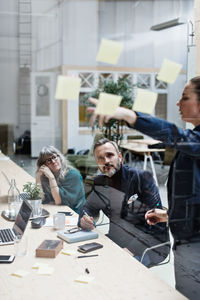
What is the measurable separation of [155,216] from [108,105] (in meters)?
0.76

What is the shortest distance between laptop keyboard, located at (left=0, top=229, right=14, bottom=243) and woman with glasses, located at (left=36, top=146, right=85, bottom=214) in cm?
73

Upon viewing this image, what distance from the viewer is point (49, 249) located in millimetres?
2131

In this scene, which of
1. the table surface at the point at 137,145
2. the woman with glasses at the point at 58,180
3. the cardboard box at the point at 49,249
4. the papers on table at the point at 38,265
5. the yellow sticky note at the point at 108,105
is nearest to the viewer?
the papers on table at the point at 38,265

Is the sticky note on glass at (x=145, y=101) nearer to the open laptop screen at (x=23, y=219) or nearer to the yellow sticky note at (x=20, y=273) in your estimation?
the open laptop screen at (x=23, y=219)

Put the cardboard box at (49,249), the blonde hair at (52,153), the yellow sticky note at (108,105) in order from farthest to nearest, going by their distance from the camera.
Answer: the blonde hair at (52,153)
the yellow sticky note at (108,105)
the cardboard box at (49,249)

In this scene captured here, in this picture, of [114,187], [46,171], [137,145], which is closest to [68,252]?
[114,187]

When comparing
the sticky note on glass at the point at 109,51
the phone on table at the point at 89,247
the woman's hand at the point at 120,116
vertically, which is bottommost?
the phone on table at the point at 89,247

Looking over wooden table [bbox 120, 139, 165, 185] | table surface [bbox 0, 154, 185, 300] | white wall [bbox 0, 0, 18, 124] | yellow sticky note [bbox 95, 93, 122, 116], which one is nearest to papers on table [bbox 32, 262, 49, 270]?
table surface [bbox 0, 154, 185, 300]

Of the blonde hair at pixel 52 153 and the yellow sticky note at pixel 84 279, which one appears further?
the blonde hair at pixel 52 153

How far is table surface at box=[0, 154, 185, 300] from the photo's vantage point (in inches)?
68.6

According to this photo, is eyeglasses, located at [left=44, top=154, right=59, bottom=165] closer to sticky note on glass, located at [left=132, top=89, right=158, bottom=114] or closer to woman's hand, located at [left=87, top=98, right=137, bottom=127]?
woman's hand, located at [left=87, top=98, right=137, bottom=127]

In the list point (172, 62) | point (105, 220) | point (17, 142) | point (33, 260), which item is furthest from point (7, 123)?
point (33, 260)

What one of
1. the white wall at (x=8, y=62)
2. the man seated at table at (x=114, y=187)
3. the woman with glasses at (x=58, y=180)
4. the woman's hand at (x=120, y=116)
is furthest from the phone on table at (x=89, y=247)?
the white wall at (x=8, y=62)

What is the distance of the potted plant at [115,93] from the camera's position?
267 centimetres
